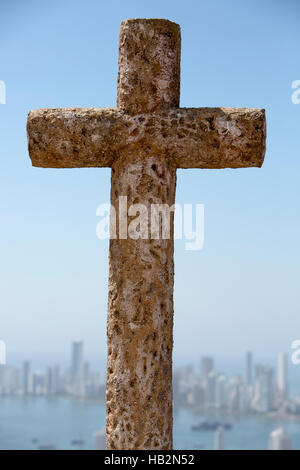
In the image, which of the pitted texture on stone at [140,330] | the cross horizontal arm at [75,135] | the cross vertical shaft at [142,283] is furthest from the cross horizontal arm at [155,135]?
the pitted texture on stone at [140,330]

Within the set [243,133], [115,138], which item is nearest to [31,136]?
[115,138]

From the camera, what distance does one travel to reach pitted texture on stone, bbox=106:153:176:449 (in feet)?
17.9

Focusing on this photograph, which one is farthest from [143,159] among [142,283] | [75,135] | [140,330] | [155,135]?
[140,330]

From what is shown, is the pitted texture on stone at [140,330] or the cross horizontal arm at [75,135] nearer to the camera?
the pitted texture on stone at [140,330]

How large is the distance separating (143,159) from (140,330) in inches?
56.7

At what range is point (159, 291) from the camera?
556cm

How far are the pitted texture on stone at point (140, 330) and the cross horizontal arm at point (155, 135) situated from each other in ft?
0.76

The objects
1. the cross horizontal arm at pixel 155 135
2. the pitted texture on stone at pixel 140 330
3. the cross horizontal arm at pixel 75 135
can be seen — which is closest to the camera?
the pitted texture on stone at pixel 140 330

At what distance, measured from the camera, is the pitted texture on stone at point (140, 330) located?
5.45 m

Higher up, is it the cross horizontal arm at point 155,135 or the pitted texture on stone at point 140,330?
the cross horizontal arm at point 155,135

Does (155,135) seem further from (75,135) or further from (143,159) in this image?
(75,135)

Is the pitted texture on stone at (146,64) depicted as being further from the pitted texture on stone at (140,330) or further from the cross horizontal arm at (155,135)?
the pitted texture on stone at (140,330)

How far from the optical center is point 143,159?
5.73m
